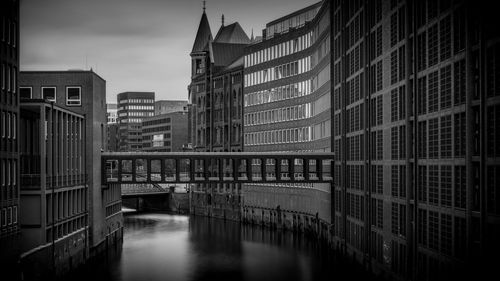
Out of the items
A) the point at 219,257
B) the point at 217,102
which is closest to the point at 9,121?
the point at 219,257

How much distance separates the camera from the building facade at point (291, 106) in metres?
92.8

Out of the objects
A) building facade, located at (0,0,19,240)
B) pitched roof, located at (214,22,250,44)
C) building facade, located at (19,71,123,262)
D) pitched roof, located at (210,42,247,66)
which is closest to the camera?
building facade, located at (0,0,19,240)

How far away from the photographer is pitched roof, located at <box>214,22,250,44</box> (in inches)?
5886

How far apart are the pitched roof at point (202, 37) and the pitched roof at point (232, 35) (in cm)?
235

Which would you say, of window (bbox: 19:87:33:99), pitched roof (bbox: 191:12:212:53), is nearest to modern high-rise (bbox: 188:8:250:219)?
pitched roof (bbox: 191:12:212:53)

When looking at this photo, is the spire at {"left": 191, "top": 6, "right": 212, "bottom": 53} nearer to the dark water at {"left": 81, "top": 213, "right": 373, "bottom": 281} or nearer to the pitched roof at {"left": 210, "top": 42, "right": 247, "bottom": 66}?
the pitched roof at {"left": 210, "top": 42, "right": 247, "bottom": 66}

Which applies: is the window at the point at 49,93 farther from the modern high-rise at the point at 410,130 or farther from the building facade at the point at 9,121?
the modern high-rise at the point at 410,130

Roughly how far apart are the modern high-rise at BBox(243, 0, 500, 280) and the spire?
5304 cm

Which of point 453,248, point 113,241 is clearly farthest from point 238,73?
point 453,248

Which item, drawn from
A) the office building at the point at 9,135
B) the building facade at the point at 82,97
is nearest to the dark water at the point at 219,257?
the building facade at the point at 82,97

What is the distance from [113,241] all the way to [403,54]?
4574 centimetres

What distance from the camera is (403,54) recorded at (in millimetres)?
55281

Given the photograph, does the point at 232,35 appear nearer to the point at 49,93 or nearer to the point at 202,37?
the point at 202,37

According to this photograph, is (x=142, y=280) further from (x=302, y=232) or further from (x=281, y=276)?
(x=302, y=232)
